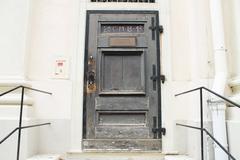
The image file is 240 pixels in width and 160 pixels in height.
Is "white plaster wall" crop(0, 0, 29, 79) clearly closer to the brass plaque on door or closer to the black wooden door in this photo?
the black wooden door

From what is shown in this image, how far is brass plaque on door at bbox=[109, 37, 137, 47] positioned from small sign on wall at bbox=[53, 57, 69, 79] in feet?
2.21

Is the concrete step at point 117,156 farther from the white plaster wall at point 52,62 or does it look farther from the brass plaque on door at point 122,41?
the brass plaque on door at point 122,41

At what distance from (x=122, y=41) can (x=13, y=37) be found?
1.43 metres

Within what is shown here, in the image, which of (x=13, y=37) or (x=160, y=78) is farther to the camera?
(x=160, y=78)

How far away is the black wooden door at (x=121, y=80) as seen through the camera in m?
3.53

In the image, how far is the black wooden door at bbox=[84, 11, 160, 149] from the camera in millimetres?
3531

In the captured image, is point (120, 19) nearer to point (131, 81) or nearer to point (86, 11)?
point (86, 11)

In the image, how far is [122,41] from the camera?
147 inches

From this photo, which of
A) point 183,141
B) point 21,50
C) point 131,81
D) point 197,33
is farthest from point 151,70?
point 21,50

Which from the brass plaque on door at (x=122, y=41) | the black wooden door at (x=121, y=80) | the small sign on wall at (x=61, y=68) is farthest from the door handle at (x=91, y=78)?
the brass plaque on door at (x=122, y=41)

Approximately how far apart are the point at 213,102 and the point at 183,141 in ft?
2.27

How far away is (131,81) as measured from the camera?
368 centimetres

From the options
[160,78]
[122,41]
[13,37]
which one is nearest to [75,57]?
[122,41]

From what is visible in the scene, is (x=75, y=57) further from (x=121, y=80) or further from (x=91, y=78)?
(x=121, y=80)
